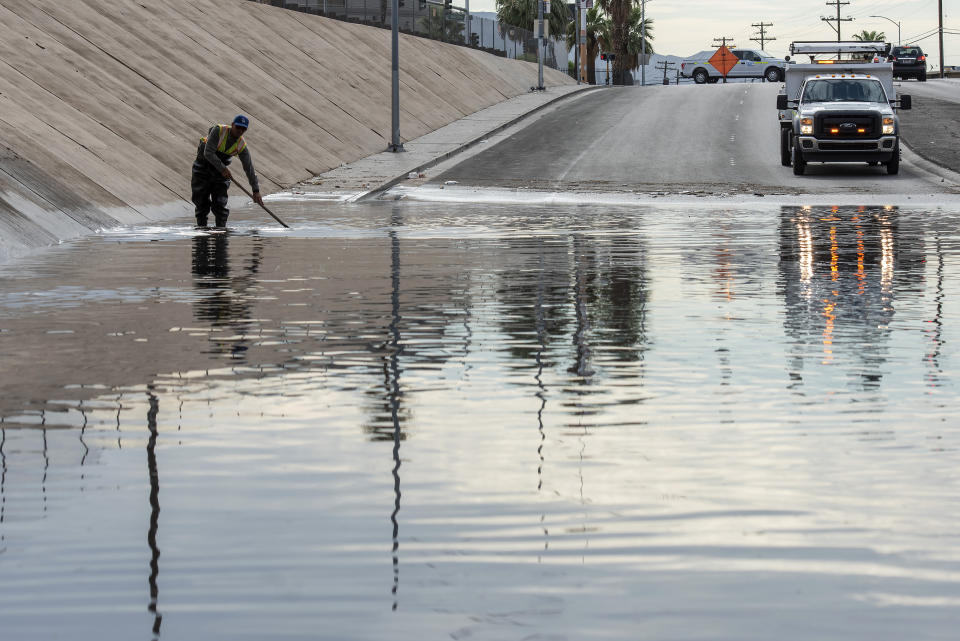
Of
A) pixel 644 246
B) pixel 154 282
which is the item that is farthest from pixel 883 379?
pixel 644 246

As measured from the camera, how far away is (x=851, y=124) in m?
35.9

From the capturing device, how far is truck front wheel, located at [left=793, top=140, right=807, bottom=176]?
3638cm

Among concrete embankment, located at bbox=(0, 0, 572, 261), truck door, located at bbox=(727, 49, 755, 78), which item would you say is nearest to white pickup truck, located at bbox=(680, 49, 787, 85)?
truck door, located at bbox=(727, 49, 755, 78)

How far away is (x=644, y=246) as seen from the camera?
66.5 feet

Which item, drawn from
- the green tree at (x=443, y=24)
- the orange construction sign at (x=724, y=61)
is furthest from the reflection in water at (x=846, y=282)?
the orange construction sign at (x=724, y=61)

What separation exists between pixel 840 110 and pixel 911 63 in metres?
56.0

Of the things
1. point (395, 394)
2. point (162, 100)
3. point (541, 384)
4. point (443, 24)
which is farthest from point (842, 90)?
point (443, 24)

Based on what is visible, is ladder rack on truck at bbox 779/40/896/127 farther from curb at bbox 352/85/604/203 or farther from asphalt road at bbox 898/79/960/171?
curb at bbox 352/85/604/203

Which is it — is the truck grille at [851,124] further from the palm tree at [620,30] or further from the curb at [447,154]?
the palm tree at [620,30]

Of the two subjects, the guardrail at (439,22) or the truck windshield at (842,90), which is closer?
the truck windshield at (842,90)

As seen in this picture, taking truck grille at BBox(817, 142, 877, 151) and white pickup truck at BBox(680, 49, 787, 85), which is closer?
truck grille at BBox(817, 142, 877, 151)

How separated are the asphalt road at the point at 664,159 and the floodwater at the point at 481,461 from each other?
19.9m

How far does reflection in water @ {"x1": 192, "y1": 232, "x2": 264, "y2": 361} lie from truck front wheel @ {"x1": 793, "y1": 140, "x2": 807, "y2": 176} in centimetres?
1817

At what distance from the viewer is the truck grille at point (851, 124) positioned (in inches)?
1412
